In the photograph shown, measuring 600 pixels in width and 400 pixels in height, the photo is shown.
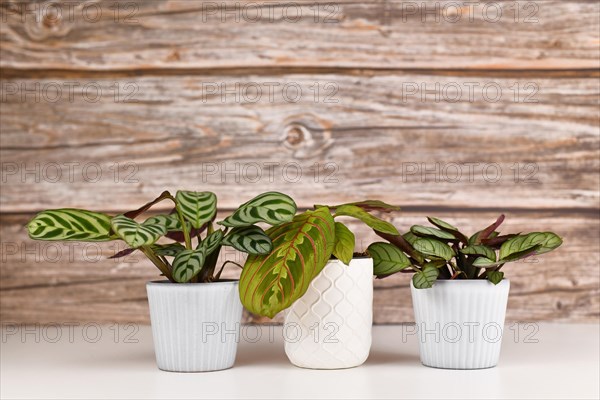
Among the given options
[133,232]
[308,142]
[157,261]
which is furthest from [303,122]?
[133,232]

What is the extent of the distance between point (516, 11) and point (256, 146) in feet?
1.84

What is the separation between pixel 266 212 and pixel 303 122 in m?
0.55

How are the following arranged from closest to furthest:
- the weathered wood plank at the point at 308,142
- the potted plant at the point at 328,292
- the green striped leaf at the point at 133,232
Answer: the green striped leaf at the point at 133,232
the potted plant at the point at 328,292
the weathered wood plank at the point at 308,142

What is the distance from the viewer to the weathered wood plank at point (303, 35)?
1.46 m

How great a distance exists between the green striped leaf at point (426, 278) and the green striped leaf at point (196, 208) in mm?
285

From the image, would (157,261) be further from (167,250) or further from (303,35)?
(303,35)

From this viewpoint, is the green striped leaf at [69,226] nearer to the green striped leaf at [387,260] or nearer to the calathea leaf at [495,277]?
the green striped leaf at [387,260]

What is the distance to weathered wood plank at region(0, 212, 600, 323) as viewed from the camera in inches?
57.2

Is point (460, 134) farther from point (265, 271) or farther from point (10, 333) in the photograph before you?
point (10, 333)

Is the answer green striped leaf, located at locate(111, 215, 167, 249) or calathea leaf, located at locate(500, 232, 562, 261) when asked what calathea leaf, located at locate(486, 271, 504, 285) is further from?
green striped leaf, located at locate(111, 215, 167, 249)

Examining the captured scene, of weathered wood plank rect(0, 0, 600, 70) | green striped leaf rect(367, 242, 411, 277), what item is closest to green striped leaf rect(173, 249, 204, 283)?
green striped leaf rect(367, 242, 411, 277)

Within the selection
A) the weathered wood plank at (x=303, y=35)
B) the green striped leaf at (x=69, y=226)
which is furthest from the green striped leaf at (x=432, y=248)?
the weathered wood plank at (x=303, y=35)

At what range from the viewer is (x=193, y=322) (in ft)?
3.27

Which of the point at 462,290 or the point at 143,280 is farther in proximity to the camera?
the point at 143,280
